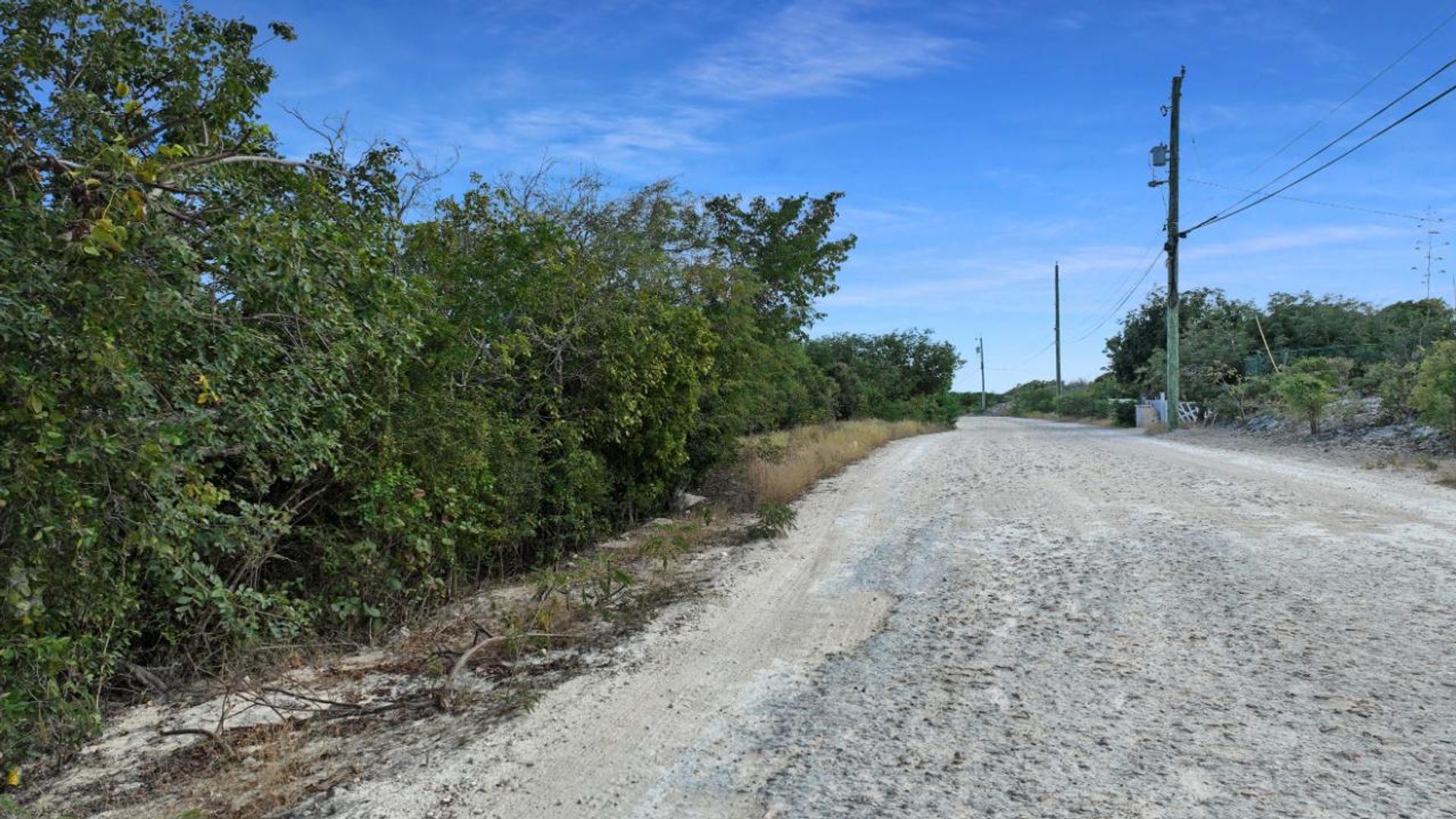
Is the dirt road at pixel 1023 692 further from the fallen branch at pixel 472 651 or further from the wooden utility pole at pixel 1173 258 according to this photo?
the wooden utility pole at pixel 1173 258

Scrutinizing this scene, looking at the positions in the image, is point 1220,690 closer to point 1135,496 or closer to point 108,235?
point 108,235

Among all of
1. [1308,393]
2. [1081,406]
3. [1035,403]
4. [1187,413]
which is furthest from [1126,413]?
[1035,403]

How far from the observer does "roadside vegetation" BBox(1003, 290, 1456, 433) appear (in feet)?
54.2

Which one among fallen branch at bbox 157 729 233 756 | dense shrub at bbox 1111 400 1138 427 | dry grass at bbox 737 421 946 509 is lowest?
fallen branch at bbox 157 729 233 756

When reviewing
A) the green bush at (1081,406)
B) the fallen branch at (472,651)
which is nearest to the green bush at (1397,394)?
the fallen branch at (472,651)

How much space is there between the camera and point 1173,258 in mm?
26969

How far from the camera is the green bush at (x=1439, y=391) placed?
13.4m

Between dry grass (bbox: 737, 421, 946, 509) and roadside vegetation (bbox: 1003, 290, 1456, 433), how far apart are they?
395 inches

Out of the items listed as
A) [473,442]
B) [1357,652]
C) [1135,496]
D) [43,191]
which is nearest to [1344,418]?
[1135,496]

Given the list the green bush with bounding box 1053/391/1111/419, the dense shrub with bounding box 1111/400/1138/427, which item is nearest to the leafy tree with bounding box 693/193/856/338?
the dense shrub with bounding box 1111/400/1138/427

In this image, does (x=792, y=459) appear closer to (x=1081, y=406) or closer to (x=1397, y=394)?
(x=1397, y=394)

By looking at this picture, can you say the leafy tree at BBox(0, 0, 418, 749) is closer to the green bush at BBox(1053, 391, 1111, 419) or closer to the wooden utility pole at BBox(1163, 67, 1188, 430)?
the wooden utility pole at BBox(1163, 67, 1188, 430)

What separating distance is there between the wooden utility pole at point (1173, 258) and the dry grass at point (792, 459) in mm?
9998

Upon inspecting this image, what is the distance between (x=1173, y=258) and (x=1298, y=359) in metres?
5.32
